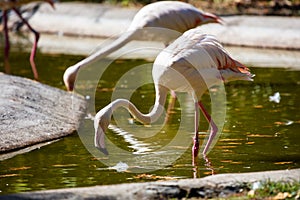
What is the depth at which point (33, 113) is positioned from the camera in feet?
25.0

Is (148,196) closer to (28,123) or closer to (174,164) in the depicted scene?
(174,164)

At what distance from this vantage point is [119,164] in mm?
6215

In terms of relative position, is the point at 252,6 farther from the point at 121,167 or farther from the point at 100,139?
the point at 100,139

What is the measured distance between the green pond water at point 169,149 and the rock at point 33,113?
6.5 inches

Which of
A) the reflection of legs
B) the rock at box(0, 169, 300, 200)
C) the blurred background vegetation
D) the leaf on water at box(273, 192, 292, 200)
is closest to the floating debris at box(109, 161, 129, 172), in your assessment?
the rock at box(0, 169, 300, 200)

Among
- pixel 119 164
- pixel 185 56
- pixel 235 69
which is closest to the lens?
pixel 119 164

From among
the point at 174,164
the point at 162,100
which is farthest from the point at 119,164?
the point at 162,100

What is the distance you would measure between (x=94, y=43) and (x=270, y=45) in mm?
3390

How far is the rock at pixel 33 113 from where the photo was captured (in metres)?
7.02

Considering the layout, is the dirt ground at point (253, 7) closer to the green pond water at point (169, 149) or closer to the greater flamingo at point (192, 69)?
the green pond water at point (169, 149)

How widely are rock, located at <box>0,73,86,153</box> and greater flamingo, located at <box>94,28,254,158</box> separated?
1.05m

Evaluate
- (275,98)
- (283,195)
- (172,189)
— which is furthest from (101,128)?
(275,98)

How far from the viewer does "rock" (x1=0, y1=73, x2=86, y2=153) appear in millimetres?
7023

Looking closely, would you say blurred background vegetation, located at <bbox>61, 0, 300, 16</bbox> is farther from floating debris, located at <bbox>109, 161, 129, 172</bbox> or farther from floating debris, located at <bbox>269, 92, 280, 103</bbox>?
floating debris, located at <bbox>109, 161, 129, 172</bbox>
